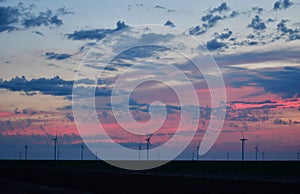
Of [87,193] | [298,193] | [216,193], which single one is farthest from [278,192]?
[87,193]

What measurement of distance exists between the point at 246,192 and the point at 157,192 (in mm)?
9225

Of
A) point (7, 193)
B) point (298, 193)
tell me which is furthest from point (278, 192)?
point (7, 193)

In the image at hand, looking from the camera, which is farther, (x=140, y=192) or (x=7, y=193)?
(x=140, y=192)

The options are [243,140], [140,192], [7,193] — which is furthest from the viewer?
[243,140]

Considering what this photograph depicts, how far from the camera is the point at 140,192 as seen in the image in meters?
51.0

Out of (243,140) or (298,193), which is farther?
(243,140)

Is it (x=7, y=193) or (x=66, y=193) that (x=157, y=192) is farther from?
(x=7, y=193)

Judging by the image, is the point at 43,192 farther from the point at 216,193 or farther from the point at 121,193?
the point at 216,193

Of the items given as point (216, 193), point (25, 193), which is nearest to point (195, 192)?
point (216, 193)

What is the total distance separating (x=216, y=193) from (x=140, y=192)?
7614mm

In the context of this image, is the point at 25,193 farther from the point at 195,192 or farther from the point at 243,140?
the point at 243,140

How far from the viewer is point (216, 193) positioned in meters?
50.4

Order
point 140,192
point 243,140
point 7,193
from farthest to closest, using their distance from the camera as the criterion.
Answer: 1. point 243,140
2. point 140,192
3. point 7,193

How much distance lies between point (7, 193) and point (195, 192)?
60.4 feet
